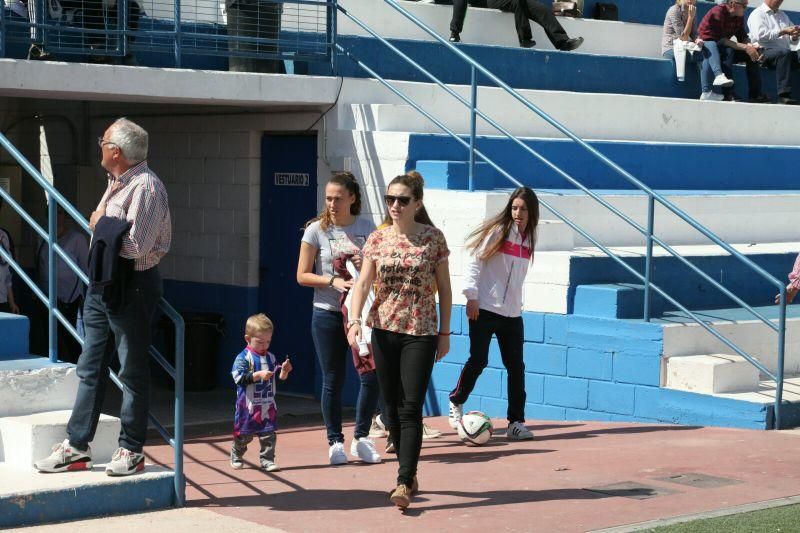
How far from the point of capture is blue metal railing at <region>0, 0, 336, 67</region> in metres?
11.1

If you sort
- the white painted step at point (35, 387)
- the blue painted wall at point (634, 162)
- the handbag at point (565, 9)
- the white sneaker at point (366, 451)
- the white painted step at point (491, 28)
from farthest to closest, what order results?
the handbag at point (565, 9) → the white painted step at point (491, 28) → the blue painted wall at point (634, 162) → the white sneaker at point (366, 451) → the white painted step at point (35, 387)

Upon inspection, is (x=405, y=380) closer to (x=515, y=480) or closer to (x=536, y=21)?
(x=515, y=480)

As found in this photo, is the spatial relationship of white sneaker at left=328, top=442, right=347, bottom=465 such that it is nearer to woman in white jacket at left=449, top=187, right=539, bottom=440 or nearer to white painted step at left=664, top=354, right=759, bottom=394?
woman in white jacket at left=449, top=187, right=539, bottom=440

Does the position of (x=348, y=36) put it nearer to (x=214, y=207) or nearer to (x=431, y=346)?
(x=214, y=207)

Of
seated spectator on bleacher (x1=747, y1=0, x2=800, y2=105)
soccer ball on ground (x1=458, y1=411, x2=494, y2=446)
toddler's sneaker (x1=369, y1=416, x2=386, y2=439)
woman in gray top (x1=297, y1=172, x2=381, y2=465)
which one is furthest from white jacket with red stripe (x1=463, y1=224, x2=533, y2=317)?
seated spectator on bleacher (x1=747, y1=0, x2=800, y2=105)

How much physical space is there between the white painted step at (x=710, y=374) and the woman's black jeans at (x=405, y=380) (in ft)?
10.2

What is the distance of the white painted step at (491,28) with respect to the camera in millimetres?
14227

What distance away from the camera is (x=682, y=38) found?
16.3 metres

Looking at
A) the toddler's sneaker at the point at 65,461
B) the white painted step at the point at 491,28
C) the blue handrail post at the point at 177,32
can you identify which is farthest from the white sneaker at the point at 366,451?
the white painted step at the point at 491,28

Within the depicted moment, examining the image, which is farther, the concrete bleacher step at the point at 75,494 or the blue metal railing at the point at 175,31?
the blue metal railing at the point at 175,31

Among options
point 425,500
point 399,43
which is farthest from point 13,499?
point 399,43

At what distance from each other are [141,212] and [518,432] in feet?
12.7

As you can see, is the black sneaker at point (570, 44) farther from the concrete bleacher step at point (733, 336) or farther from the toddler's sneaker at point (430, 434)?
the toddler's sneaker at point (430, 434)

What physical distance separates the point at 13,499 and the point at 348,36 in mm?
7696
